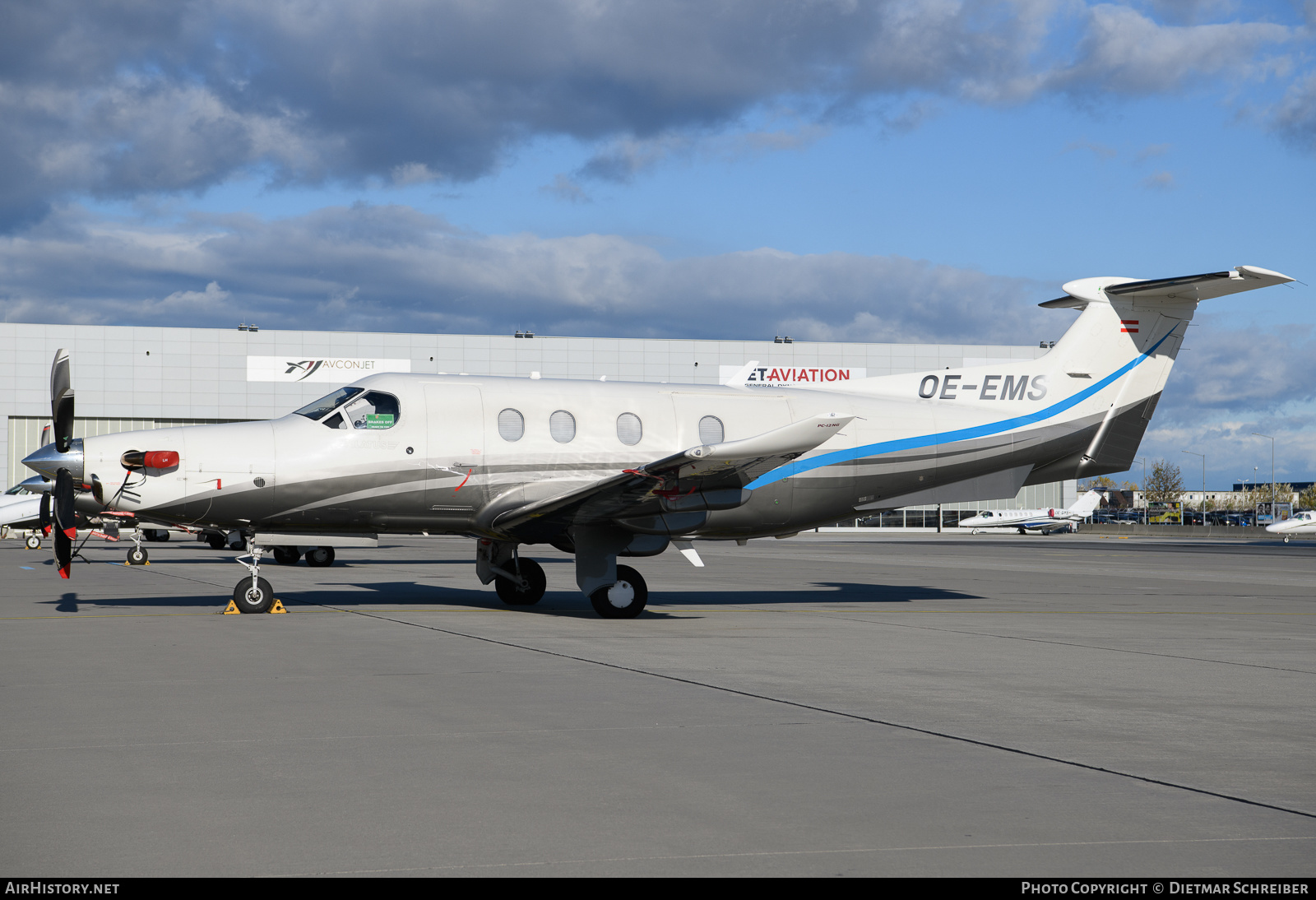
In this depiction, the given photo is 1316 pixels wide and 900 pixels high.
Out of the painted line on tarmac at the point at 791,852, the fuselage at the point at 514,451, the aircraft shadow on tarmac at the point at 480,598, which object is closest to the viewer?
the painted line on tarmac at the point at 791,852

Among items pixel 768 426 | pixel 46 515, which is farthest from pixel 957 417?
pixel 46 515

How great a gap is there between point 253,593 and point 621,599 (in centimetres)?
501

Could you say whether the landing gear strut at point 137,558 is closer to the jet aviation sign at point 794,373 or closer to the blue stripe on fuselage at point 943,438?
the blue stripe on fuselage at point 943,438

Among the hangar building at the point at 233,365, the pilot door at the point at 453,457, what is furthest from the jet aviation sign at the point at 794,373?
the pilot door at the point at 453,457

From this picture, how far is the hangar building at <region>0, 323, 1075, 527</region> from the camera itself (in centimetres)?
7106

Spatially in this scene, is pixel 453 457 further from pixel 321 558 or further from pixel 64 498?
pixel 321 558

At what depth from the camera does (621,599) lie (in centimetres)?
1552

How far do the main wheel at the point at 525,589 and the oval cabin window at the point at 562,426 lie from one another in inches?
85.6

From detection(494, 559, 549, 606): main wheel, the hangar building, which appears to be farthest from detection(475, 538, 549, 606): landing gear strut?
the hangar building

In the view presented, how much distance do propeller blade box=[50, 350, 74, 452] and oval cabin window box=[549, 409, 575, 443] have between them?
6.30 meters

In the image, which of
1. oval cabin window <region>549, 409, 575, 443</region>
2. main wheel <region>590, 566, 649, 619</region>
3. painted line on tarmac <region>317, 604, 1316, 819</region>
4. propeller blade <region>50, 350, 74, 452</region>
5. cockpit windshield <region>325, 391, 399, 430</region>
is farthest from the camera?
oval cabin window <region>549, 409, 575, 443</region>

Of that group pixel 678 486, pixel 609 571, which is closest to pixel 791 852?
pixel 678 486

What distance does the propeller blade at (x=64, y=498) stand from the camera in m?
14.3

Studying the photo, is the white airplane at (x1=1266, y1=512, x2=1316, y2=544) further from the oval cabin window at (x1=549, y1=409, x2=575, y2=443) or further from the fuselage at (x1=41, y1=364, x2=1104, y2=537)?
the oval cabin window at (x1=549, y1=409, x2=575, y2=443)
